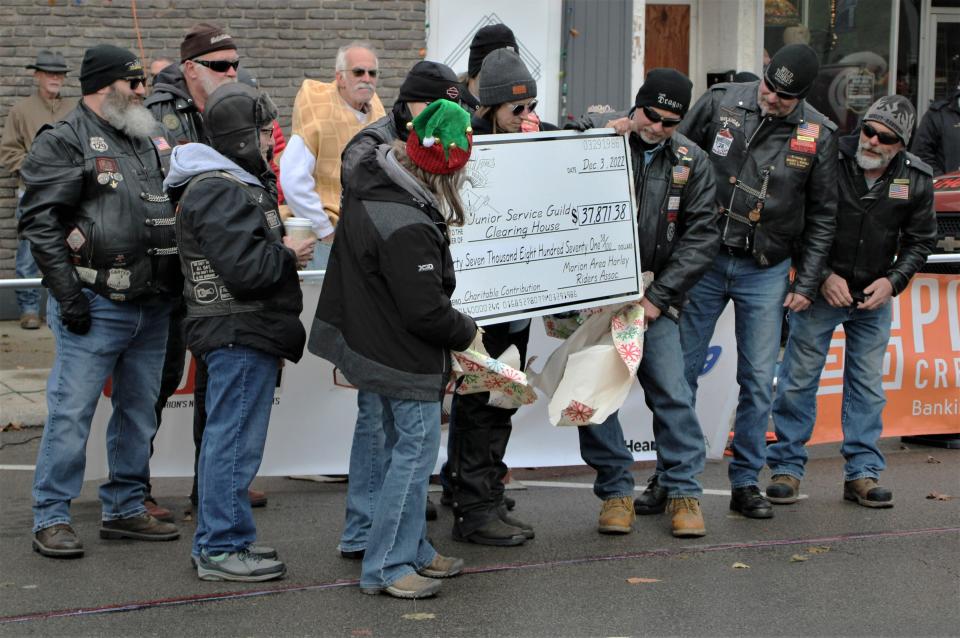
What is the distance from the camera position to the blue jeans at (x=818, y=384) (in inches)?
270

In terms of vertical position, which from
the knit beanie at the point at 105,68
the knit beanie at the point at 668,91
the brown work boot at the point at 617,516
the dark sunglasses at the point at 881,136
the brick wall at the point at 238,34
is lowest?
the brown work boot at the point at 617,516

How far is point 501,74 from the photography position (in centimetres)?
568

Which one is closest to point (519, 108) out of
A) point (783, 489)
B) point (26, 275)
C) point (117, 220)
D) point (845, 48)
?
point (117, 220)

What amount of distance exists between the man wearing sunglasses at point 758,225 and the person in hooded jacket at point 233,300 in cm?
222

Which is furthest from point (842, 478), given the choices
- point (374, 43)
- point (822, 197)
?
point (374, 43)

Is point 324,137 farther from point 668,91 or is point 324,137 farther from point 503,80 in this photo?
point 668,91

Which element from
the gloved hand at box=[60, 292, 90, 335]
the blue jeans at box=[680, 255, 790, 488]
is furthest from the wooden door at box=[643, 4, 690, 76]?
the gloved hand at box=[60, 292, 90, 335]

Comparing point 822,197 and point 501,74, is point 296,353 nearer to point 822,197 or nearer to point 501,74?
point 501,74

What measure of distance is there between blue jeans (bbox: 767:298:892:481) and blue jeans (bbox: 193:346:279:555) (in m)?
2.97

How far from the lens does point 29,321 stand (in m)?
11.5

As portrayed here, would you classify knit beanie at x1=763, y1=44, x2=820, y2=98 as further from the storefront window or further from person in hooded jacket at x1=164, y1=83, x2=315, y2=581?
the storefront window

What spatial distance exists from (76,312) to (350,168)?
132cm

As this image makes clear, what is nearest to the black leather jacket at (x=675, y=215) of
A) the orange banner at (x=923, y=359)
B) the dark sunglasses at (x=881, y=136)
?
the dark sunglasses at (x=881, y=136)

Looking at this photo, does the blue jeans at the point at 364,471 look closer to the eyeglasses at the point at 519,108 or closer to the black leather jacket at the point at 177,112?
the eyeglasses at the point at 519,108
